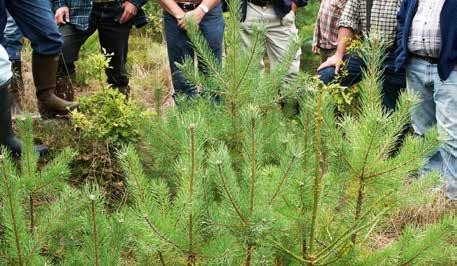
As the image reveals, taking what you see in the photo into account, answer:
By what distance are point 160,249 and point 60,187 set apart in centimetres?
67

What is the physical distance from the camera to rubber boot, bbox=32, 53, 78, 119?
391cm

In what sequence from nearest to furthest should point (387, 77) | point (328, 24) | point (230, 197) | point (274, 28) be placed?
point (230, 197) < point (387, 77) < point (328, 24) < point (274, 28)

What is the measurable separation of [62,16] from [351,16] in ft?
6.83

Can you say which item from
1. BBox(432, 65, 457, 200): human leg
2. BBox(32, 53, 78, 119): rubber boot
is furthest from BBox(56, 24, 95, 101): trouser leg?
BBox(432, 65, 457, 200): human leg

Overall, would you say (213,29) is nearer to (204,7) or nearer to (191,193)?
(204,7)

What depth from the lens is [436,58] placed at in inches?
149

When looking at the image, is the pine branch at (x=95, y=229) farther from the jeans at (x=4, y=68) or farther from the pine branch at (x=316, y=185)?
the jeans at (x=4, y=68)

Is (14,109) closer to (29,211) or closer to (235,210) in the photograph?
(29,211)

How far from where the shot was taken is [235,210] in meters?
1.79

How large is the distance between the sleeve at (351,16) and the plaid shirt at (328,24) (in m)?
0.32

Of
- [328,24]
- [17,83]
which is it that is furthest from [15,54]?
[328,24]

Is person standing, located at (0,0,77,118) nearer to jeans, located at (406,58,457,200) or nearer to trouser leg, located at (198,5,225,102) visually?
trouser leg, located at (198,5,225,102)

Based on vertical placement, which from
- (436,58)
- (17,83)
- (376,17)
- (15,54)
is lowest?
(17,83)

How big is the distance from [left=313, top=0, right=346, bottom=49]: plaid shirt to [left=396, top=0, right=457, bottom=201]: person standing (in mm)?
789
